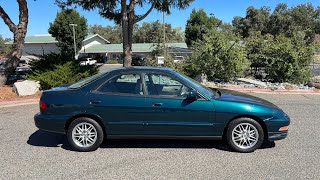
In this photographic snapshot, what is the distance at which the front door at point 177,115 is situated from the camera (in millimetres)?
5383

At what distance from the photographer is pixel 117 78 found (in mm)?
5676

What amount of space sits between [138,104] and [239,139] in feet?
6.03

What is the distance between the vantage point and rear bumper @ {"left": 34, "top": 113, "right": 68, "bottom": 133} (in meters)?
5.53

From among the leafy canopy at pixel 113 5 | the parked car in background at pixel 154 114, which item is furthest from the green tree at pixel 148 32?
the parked car in background at pixel 154 114

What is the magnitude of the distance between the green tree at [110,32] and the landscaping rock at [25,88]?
87.8 meters

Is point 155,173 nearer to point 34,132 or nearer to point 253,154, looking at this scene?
point 253,154

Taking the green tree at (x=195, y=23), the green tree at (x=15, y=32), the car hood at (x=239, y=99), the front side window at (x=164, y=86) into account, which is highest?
the green tree at (x=195, y=23)

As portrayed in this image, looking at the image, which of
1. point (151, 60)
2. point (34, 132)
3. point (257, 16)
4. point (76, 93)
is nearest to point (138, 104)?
point (76, 93)

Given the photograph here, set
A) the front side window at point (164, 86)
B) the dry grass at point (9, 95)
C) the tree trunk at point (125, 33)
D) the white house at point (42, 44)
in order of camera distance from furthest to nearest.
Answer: the white house at point (42, 44) → the tree trunk at point (125, 33) → the dry grass at point (9, 95) → the front side window at point (164, 86)

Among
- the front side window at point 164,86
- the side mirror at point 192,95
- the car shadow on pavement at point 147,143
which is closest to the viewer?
the side mirror at point 192,95

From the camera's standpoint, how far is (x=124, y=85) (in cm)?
568

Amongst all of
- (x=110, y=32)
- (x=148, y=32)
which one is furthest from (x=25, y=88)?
(x=110, y=32)

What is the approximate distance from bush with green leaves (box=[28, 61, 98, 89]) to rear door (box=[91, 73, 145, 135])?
6.77m

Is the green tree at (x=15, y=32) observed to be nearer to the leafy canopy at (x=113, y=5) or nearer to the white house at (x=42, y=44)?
the leafy canopy at (x=113, y=5)
